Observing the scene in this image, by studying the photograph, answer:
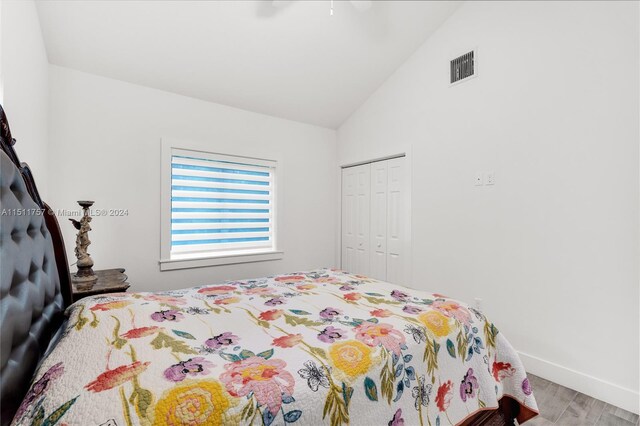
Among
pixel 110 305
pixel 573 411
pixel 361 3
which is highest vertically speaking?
pixel 361 3

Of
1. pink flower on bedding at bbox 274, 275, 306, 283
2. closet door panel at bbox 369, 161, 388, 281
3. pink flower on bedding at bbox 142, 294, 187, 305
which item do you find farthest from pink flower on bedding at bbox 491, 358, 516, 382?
closet door panel at bbox 369, 161, 388, 281

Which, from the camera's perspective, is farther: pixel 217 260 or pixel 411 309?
pixel 217 260

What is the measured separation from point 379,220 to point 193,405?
2984 mm

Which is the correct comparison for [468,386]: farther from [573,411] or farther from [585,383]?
[585,383]

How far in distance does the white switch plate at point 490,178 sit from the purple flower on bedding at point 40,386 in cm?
289

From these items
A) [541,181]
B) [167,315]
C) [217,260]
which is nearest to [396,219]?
[541,181]

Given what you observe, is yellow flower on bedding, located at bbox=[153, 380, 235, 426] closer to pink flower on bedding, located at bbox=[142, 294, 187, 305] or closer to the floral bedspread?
the floral bedspread

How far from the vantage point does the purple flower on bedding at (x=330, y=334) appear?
1187 millimetres

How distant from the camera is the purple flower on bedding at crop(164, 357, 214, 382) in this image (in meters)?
0.86

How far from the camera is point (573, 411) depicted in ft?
6.15

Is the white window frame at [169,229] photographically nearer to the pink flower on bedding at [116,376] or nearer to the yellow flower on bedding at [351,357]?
the pink flower on bedding at [116,376]

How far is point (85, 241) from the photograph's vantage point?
203cm

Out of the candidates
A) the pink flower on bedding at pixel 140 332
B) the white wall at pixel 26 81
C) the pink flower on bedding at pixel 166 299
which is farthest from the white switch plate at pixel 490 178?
the white wall at pixel 26 81

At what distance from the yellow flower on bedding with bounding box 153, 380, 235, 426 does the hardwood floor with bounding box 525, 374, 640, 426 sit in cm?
189
